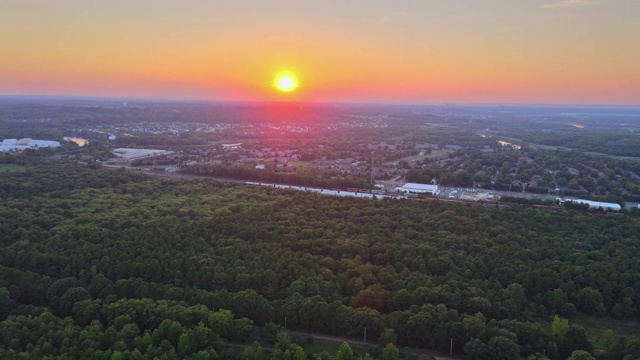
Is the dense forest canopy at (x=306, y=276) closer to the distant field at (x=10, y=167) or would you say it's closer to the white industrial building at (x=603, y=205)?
the white industrial building at (x=603, y=205)

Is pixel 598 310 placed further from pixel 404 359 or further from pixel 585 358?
pixel 404 359

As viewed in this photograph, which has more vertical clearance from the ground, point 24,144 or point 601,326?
point 24,144

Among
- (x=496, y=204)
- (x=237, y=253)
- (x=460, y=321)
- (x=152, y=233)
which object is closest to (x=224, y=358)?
(x=237, y=253)

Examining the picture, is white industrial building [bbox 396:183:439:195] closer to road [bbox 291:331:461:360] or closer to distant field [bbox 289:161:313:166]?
distant field [bbox 289:161:313:166]

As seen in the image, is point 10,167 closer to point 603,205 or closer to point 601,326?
point 601,326

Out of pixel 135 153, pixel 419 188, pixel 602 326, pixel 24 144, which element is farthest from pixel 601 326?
pixel 24 144
